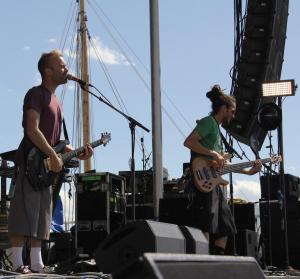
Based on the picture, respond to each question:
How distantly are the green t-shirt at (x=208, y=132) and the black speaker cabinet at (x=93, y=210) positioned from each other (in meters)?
3.05

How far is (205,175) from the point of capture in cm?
516

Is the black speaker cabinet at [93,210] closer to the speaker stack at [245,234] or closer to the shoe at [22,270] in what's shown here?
the speaker stack at [245,234]

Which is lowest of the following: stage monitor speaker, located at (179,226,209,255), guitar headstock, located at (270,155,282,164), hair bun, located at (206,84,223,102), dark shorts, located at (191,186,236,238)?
stage monitor speaker, located at (179,226,209,255)

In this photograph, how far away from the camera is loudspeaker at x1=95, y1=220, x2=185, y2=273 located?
3363 millimetres

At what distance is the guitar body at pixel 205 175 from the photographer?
5.12 meters

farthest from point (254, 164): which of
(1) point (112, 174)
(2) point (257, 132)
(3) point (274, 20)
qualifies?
(2) point (257, 132)

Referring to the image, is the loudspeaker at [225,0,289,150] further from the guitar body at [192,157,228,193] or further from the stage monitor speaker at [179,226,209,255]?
the stage monitor speaker at [179,226,209,255]

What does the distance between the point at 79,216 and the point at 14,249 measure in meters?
3.99

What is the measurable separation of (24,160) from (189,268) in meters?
2.47

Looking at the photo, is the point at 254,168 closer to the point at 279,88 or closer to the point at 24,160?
the point at 279,88

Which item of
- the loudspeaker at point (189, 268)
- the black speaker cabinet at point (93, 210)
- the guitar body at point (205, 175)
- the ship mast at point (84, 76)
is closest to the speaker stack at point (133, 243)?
the loudspeaker at point (189, 268)

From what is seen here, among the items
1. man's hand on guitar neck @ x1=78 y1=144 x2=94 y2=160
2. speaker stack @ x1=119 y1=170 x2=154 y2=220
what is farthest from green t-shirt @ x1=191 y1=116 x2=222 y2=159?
speaker stack @ x1=119 y1=170 x2=154 y2=220

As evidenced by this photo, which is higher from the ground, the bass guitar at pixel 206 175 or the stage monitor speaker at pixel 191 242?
the bass guitar at pixel 206 175

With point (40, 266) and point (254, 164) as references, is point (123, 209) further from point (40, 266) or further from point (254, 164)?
point (40, 266)
